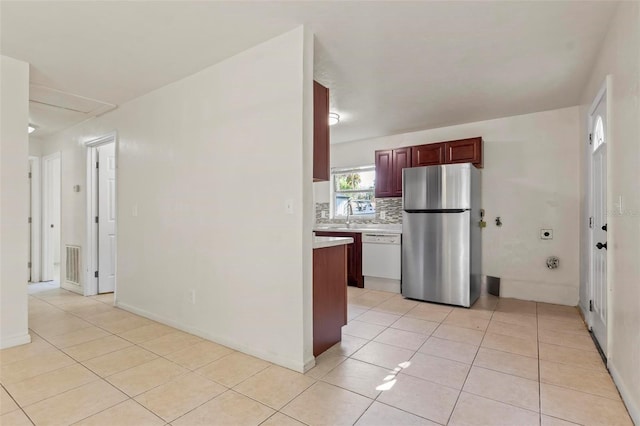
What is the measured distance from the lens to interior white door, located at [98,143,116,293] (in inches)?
172

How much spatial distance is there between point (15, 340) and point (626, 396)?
4373mm

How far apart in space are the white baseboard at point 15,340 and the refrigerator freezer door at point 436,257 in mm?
3942

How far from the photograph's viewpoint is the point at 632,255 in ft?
5.74

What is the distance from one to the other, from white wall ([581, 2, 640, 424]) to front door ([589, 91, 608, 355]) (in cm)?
28

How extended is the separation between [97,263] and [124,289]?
3.56 ft

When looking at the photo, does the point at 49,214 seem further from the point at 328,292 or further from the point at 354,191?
the point at 328,292

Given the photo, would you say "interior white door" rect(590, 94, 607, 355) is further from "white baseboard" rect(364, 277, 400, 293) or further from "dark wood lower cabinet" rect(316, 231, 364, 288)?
"dark wood lower cabinet" rect(316, 231, 364, 288)

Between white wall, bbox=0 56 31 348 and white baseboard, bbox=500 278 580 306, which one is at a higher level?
white wall, bbox=0 56 31 348

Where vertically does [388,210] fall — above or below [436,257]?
above

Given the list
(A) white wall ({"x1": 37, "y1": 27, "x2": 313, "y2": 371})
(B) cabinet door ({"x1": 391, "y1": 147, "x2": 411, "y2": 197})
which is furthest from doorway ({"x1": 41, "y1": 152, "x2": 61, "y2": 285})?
(B) cabinet door ({"x1": 391, "y1": 147, "x2": 411, "y2": 197})

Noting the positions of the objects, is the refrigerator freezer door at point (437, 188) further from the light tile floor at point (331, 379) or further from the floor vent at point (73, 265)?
the floor vent at point (73, 265)

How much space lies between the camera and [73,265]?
454 cm

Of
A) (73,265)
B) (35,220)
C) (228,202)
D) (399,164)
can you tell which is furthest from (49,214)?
(399,164)

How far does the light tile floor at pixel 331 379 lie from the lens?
1.70 meters
